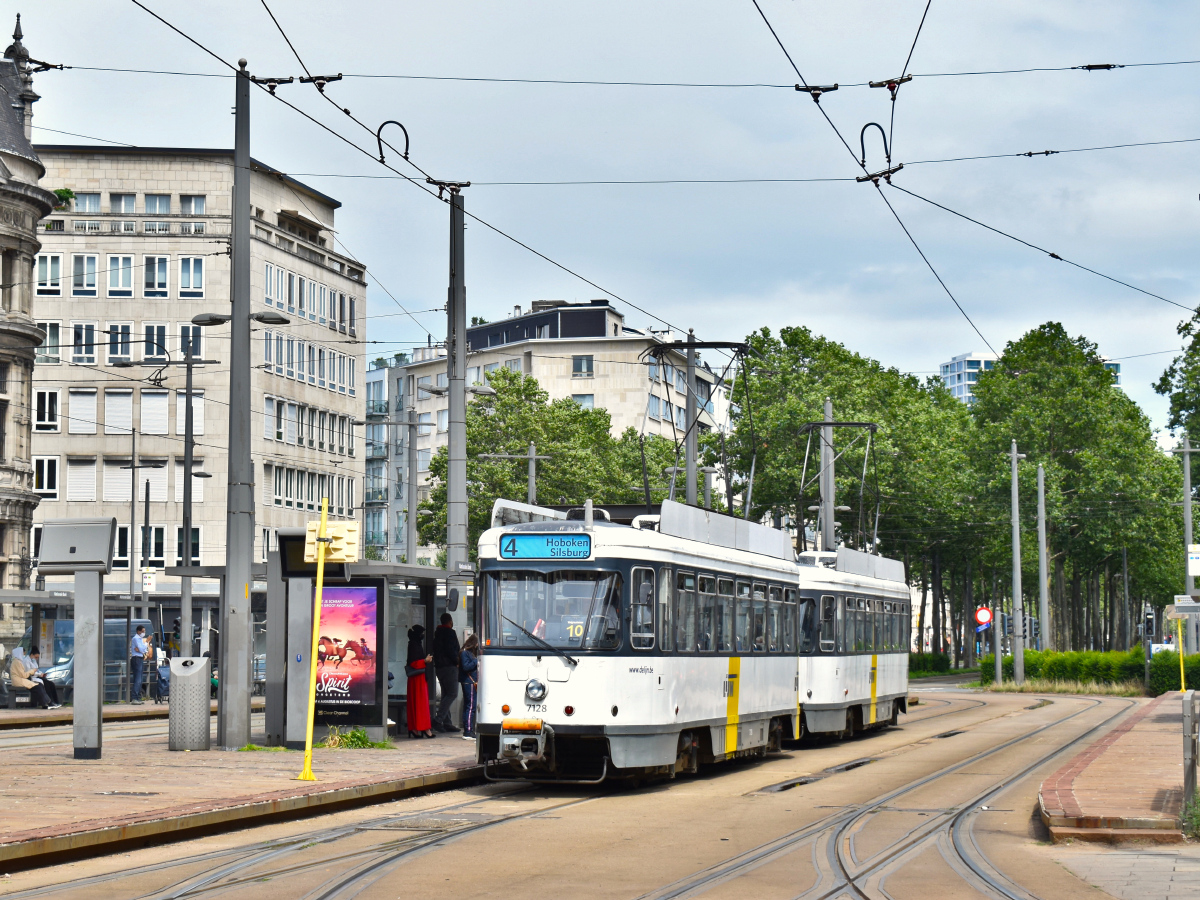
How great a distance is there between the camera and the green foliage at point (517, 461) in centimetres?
6444

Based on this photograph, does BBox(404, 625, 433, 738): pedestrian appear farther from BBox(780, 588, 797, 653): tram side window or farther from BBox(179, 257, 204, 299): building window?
BBox(179, 257, 204, 299): building window

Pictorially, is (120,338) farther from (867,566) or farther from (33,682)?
(867,566)

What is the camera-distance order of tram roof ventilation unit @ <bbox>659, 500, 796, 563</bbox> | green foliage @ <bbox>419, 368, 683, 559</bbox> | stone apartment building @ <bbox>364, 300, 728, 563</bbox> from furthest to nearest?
stone apartment building @ <bbox>364, 300, 728, 563</bbox> < green foliage @ <bbox>419, 368, 683, 559</bbox> < tram roof ventilation unit @ <bbox>659, 500, 796, 563</bbox>

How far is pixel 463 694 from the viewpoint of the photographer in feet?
77.9

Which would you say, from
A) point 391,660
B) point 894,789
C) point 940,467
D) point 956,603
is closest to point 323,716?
point 391,660

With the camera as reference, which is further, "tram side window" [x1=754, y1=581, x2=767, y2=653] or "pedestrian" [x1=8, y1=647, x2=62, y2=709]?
"pedestrian" [x1=8, y1=647, x2=62, y2=709]

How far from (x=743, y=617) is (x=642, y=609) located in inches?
143

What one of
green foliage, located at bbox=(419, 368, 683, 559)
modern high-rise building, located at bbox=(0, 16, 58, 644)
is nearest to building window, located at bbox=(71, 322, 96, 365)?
green foliage, located at bbox=(419, 368, 683, 559)

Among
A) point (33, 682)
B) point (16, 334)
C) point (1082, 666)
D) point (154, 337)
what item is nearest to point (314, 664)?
point (33, 682)

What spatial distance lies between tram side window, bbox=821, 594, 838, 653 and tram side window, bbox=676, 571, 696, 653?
21.7ft

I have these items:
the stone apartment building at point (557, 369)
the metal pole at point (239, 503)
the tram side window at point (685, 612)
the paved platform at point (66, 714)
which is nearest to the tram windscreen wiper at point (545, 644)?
the tram side window at point (685, 612)

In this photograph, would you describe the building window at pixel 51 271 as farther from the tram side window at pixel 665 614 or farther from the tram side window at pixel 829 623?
the tram side window at pixel 665 614

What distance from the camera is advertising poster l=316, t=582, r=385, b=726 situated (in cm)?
2047

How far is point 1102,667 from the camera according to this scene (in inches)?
2111
